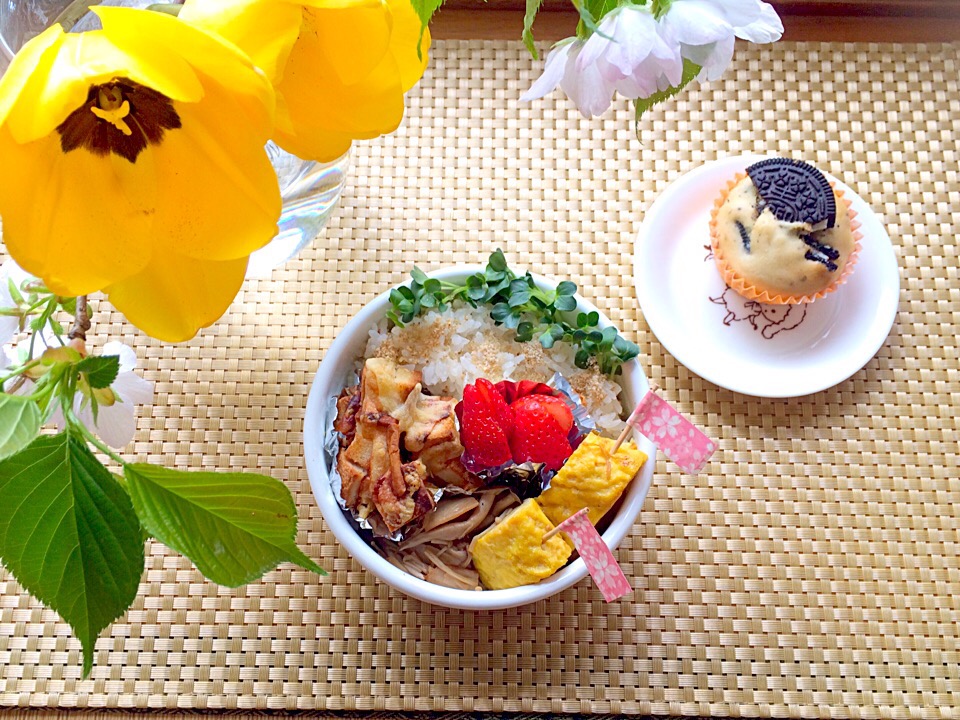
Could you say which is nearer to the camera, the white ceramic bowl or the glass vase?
the glass vase

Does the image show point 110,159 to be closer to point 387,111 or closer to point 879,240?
point 387,111

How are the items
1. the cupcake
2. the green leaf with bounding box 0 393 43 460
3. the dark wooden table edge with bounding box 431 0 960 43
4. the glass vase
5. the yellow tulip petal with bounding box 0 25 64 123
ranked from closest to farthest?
the yellow tulip petal with bounding box 0 25 64 123, the green leaf with bounding box 0 393 43 460, the glass vase, the cupcake, the dark wooden table edge with bounding box 431 0 960 43

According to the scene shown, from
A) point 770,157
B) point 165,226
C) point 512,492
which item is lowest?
point 512,492

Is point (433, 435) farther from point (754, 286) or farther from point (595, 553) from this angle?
point (754, 286)

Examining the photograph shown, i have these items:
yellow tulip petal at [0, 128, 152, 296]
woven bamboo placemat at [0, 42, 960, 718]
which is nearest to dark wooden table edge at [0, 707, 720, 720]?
woven bamboo placemat at [0, 42, 960, 718]

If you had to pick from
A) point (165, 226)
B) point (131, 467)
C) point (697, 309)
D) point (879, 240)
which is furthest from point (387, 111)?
point (879, 240)

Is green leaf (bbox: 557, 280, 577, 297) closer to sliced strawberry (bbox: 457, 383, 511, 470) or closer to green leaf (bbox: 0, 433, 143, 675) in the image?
sliced strawberry (bbox: 457, 383, 511, 470)

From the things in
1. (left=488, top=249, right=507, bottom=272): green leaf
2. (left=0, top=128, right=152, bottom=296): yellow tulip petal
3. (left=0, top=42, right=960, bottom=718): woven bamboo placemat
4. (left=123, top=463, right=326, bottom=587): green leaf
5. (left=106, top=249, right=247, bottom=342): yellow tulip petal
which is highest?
(left=0, top=128, right=152, bottom=296): yellow tulip petal
